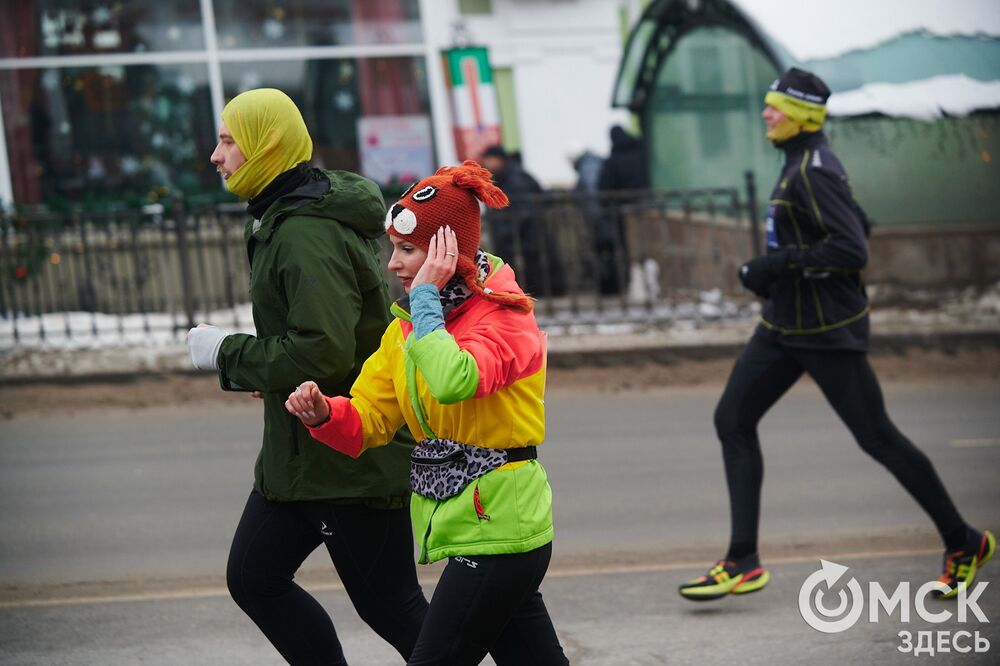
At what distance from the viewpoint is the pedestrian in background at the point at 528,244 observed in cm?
1261

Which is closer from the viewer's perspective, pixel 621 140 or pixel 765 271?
pixel 765 271

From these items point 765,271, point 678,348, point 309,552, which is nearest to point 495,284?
point 309,552

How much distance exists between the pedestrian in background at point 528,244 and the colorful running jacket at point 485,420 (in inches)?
354

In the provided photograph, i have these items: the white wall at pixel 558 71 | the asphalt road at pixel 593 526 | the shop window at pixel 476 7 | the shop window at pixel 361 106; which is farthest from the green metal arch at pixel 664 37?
the asphalt road at pixel 593 526

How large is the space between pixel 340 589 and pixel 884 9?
9298 millimetres

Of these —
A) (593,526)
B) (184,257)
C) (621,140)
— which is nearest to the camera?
(593,526)

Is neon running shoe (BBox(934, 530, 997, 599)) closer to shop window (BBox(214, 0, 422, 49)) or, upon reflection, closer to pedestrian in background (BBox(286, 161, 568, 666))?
pedestrian in background (BBox(286, 161, 568, 666))

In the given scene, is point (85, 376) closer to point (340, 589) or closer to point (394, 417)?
point (340, 589)

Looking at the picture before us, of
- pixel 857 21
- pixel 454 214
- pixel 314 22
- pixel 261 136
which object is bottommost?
pixel 454 214

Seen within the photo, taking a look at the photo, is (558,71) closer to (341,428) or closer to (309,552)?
(309,552)

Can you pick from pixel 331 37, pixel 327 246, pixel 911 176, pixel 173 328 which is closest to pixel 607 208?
pixel 911 176

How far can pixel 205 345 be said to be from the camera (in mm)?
3721

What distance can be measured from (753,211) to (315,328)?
9266 millimetres

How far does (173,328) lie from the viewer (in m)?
12.2
